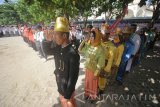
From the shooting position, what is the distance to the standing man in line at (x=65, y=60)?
8.42 ft

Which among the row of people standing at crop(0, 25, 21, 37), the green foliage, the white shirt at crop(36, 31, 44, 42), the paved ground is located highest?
the green foliage

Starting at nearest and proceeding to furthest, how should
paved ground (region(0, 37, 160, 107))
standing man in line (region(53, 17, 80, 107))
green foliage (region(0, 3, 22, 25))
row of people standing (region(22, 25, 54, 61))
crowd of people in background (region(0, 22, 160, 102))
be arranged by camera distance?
standing man in line (region(53, 17, 80, 107))
row of people standing (region(22, 25, 54, 61))
crowd of people in background (region(0, 22, 160, 102))
paved ground (region(0, 37, 160, 107))
green foliage (region(0, 3, 22, 25))

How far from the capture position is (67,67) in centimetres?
267

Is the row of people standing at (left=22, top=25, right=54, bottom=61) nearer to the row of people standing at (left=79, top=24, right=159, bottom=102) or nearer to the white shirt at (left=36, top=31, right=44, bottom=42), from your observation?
the white shirt at (left=36, top=31, right=44, bottom=42)

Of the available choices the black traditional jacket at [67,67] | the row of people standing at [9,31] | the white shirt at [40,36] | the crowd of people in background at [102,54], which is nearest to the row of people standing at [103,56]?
the crowd of people in background at [102,54]

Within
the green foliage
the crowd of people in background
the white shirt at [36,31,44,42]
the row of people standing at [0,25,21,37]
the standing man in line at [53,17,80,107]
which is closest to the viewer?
the standing man in line at [53,17,80,107]

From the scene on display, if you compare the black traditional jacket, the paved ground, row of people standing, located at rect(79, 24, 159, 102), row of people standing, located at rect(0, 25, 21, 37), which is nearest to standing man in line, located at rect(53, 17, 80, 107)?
the black traditional jacket

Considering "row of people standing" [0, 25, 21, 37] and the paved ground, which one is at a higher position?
"row of people standing" [0, 25, 21, 37]

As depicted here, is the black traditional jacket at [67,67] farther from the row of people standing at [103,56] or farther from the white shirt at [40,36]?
the white shirt at [40,36]

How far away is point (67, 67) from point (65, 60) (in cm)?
11

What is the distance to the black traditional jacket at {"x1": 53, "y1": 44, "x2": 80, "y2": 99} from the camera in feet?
8.54

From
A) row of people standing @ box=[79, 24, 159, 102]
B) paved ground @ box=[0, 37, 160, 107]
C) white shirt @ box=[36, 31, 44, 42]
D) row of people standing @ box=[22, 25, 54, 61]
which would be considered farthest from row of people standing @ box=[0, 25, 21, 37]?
row of people standing @ box=[79, 24, 159, 102]

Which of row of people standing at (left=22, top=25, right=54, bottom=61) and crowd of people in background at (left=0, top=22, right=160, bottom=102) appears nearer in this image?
row of people standing at (left=22, top=25, right=54, bottom=61)

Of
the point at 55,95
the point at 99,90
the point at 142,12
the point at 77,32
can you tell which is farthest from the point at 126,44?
the point at 142,12
